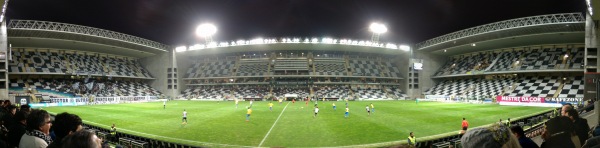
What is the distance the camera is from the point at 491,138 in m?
1.80

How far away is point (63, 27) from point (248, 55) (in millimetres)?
35304

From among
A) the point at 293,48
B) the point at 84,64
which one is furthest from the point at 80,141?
the point at 84,64

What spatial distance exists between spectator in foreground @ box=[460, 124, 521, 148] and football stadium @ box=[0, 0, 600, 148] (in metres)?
8.32

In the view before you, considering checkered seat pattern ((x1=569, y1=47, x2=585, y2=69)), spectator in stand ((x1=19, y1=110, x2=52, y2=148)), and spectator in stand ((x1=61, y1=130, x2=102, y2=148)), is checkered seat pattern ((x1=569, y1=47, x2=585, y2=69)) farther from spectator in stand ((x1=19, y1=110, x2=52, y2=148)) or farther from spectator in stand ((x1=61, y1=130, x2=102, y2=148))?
spectator in stand ((x1=19, y1=110, x2=52, y2=148))

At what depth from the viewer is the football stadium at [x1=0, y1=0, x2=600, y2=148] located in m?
18.1

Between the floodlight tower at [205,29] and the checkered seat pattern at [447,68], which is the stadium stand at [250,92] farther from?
the checkered seat pattern at [447,68]

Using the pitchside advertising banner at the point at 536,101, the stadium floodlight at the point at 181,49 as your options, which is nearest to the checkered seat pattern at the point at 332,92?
the pitchside advertising banner at the point at 536,101

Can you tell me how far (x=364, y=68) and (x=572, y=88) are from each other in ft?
120

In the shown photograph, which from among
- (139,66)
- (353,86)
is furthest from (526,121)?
(139,66)

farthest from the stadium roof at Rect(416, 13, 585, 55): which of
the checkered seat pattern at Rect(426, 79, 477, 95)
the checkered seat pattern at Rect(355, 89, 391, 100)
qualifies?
the checkered seat pattern at Rect(355, 89, 391, 100)

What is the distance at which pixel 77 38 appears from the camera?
1892 inches

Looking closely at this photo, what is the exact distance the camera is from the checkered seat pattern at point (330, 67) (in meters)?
65.2

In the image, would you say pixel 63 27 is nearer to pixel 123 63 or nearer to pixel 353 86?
pixel 123 63

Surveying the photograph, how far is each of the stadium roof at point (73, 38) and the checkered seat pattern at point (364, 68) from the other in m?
42.7
